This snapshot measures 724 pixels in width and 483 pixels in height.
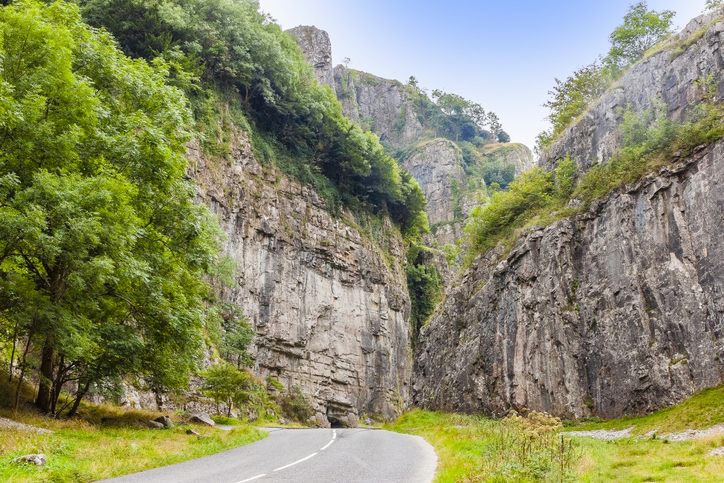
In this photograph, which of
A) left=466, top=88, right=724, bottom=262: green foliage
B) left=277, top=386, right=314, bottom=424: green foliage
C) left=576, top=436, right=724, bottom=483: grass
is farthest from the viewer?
left=277, top=386, right=314, bottom=424: green foliage

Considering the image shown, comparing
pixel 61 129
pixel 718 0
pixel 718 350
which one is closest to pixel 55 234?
pixel 61 129

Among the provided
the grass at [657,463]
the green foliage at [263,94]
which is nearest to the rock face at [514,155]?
the green foliage at [263,94]

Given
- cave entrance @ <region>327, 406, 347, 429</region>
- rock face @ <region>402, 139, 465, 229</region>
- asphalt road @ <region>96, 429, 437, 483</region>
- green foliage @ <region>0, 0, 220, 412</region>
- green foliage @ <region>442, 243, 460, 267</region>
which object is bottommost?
cave entrance @ <region>327, 406, 347, 429</region>

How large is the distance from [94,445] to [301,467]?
4662 millimetres

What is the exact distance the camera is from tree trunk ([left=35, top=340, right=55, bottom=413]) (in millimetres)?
12812

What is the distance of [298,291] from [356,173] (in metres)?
15.7

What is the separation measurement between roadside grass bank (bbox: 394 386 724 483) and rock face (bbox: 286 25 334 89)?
68013 millimetres

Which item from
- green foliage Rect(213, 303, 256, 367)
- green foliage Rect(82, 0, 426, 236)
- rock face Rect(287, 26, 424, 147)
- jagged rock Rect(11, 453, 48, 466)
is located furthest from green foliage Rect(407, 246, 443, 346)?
jagged rock Rect(11, 453, 48, 466)

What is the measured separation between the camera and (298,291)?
39781 millimetres

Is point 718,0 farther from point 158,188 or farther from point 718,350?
point 158,188

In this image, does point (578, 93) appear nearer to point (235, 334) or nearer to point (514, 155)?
point (235, 334)

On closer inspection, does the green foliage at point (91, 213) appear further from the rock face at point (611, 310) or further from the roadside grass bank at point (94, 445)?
the rock face at point (611, 310)

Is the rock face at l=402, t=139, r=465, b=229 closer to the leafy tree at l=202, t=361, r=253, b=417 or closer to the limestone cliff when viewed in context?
the limestone cliff

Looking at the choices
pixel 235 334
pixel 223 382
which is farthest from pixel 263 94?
pixel 223 382
